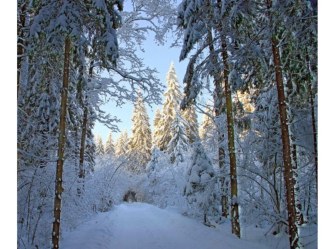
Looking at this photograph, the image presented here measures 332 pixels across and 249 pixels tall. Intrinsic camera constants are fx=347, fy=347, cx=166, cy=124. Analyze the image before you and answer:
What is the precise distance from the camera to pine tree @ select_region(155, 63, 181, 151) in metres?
26.6

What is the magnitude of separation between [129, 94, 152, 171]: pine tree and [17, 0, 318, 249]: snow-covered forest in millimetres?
16582

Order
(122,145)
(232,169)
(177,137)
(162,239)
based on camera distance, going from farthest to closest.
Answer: (122,145)
(177,137)
(232,169)
(162,239)

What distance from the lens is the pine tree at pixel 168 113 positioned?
26.6 meters

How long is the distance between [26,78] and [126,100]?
17.6 feet

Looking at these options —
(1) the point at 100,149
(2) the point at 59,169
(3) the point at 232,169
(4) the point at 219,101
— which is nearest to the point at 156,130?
(1) the point at 100,149

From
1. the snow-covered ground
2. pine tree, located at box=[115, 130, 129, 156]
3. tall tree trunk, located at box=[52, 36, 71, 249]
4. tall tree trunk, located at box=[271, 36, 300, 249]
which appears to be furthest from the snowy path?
pine tree, located at box=[115, 130, 129, 156]

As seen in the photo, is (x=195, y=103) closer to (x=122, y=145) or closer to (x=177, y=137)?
(x=177, y=137)

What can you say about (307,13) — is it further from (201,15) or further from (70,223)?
(70,223)

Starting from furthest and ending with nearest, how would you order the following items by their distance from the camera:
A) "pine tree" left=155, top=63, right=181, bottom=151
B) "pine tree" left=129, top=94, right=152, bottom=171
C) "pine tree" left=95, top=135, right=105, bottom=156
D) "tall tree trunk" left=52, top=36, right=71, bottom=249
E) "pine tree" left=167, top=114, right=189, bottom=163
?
"pine tree" left=129, top=94, right=152, bottom=171 → "pine tree" left=167, top=114, right=189, bottom=163 → "pine tree" left=155, top=63, right=181, bottom=151 → "pine tree" left=95, top=135, right=105, bottom=156 → "tall tree trunk" left=52, top=36, right=71, bottom=249

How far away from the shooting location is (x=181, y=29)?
12695mm

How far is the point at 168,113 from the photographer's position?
2894 centimetres

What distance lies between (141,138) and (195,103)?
24821mm

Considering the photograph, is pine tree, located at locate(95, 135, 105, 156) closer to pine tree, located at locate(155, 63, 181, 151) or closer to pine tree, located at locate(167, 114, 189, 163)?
pine tree, located at locate(155, 63, 181, 151)
